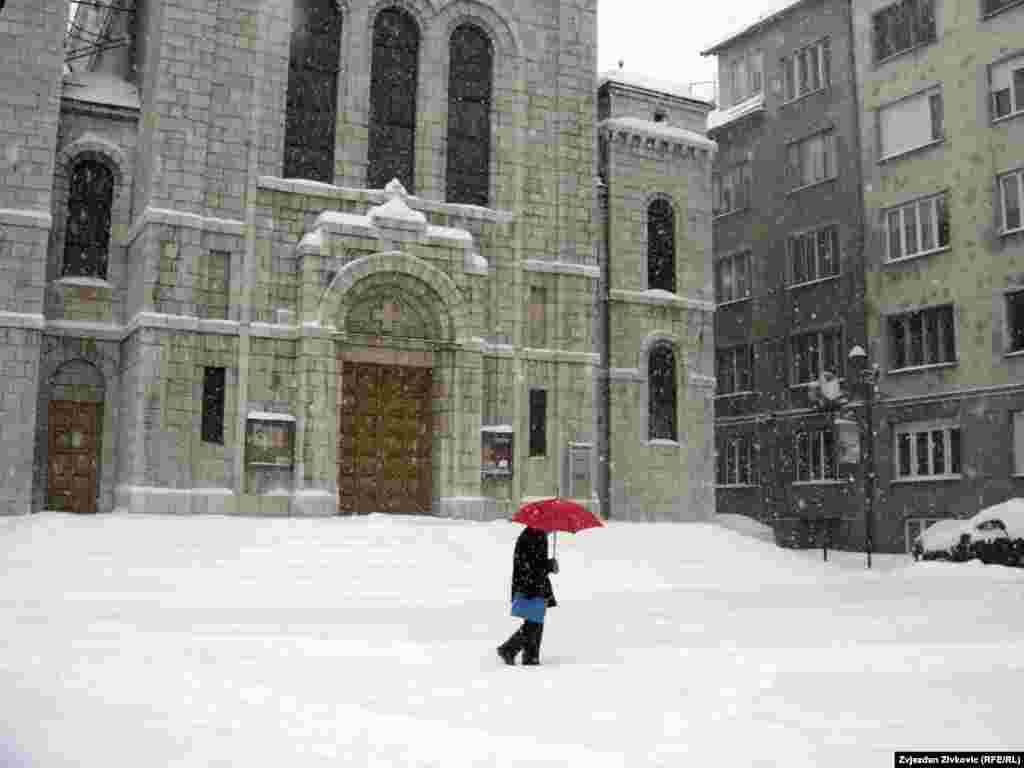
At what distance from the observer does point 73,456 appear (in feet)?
70.0

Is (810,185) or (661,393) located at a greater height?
(810,185)

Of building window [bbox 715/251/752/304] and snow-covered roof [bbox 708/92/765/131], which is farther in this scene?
Result: building window [bbox 715/251/752/304]

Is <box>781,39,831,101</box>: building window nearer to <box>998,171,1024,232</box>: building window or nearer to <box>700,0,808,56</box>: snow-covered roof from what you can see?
<box>700,0,808,56</box>: snow-covered roof

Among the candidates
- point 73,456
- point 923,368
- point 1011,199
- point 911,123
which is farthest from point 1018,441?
point 73,456

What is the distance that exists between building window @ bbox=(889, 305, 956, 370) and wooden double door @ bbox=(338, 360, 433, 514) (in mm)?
15635

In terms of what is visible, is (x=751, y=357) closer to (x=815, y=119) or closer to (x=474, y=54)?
(x=815, y=119)

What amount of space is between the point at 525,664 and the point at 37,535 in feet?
35.4

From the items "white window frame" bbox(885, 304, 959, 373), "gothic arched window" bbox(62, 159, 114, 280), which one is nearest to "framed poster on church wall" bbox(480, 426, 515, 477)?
"gothic arched window" bbox(62, 159, 114, 280)

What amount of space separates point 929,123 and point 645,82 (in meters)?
9.27

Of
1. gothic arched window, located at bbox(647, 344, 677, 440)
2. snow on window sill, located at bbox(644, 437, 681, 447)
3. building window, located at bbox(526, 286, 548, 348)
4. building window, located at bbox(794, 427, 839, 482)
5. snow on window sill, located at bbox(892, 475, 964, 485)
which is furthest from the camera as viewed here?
building window, located at bbox(794, 427, 839, 482)

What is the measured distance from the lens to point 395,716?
7.54 m

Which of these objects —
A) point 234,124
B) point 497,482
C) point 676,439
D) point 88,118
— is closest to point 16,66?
point 88,118

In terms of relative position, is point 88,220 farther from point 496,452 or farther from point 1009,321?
point 1009,321

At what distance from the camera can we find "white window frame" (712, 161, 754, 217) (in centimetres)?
3691
